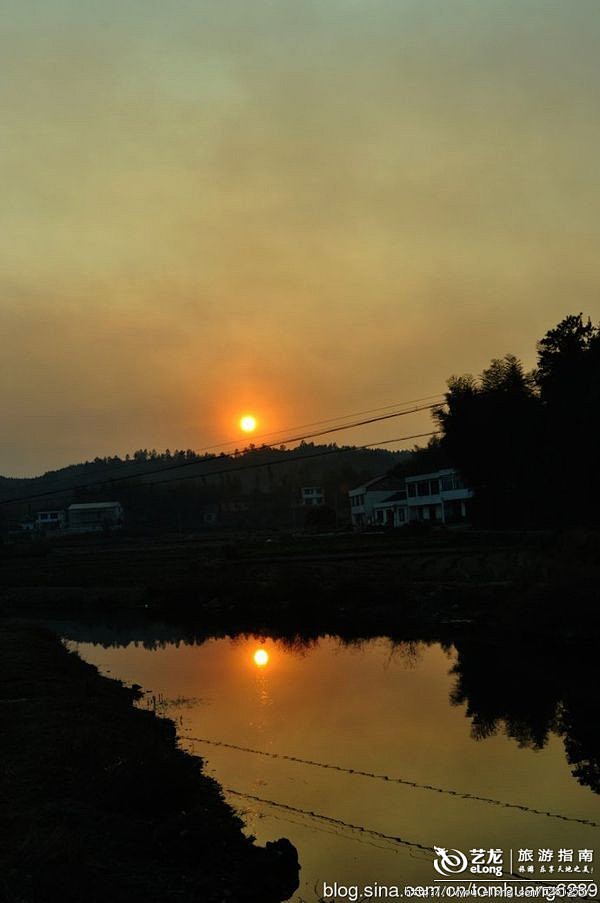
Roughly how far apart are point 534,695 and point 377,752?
9.50 meters

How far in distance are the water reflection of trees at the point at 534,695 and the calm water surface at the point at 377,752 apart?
13cm

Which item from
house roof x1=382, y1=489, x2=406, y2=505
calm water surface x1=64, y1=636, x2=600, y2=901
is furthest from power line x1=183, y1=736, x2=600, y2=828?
house roof x1=382, y1=489, x2=406, y2=505

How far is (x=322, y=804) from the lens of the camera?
17891mm

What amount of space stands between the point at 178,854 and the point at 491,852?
6.32 m

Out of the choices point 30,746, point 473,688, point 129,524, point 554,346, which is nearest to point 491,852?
point 30,746

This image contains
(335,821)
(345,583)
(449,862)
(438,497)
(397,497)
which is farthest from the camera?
(397,497)

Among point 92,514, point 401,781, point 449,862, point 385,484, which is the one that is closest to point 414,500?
point 385,484

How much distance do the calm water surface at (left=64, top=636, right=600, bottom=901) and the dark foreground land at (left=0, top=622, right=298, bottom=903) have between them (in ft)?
4.08

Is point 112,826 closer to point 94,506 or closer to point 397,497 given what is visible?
point 397,497

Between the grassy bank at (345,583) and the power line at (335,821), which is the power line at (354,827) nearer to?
the power line at (335,821)

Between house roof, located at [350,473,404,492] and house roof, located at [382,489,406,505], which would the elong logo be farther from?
house roof, located at [350,473,404,492]

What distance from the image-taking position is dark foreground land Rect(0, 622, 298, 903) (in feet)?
35.4

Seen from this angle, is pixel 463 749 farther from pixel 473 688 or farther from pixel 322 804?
pixel 473 688

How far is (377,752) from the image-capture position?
22266mm
